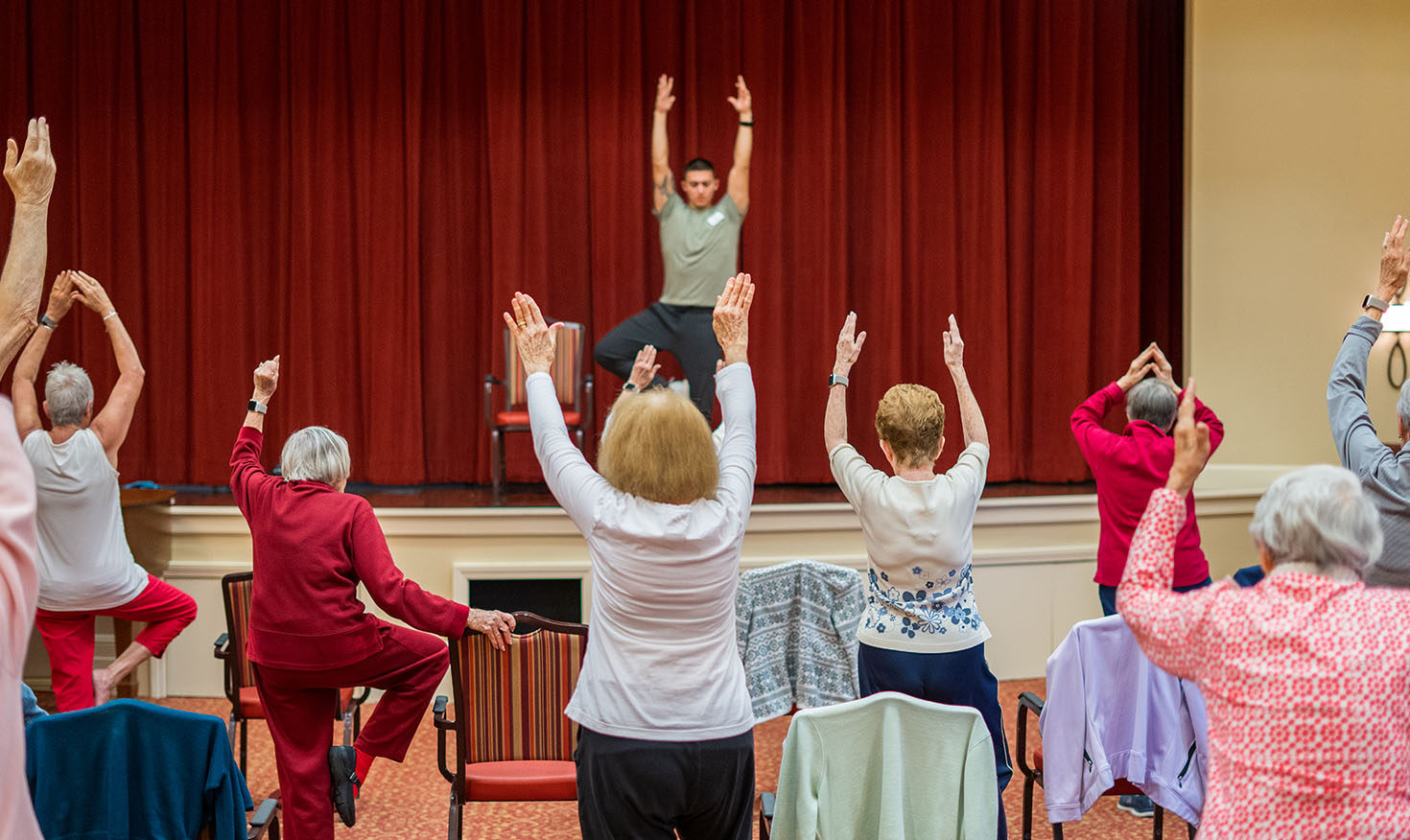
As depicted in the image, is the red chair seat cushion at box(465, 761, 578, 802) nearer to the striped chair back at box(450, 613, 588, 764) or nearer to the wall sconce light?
the striped chair back at box(450, 613, 588, 764)

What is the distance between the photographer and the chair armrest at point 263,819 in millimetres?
2448

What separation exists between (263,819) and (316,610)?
1.86ft

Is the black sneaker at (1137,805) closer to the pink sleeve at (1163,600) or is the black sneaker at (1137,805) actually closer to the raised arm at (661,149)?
the pink sleeve at (1163,600)

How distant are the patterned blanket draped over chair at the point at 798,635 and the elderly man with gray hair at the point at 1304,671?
7.52 ft

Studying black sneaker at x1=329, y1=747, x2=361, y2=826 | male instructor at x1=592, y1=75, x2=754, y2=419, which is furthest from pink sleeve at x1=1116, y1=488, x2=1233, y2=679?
male instructor at x1=592, y1=75, x2=754, y2=419

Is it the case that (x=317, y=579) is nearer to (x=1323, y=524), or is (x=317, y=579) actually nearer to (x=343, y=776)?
(x=343, y=776)

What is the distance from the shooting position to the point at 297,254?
707cm

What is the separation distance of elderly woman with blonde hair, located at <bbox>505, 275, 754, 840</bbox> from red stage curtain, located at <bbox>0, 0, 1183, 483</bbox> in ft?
16.2

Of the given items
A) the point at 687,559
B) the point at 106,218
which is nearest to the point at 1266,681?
the point at 687,559

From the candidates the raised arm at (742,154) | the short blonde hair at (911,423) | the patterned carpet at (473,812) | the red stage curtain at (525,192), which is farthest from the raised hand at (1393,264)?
the red stage curtain at (525,192)

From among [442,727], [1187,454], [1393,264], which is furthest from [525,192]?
[1187,454]

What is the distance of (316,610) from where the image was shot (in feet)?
9.61

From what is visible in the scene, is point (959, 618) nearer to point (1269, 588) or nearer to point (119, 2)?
point (1269, 588)

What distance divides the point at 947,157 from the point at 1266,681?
602 centimetres
